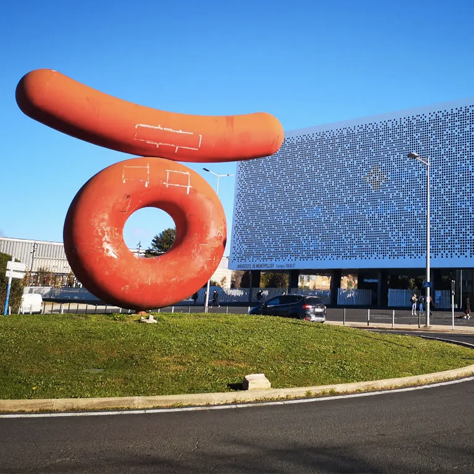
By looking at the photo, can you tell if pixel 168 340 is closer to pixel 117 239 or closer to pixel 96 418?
pixel 117 239

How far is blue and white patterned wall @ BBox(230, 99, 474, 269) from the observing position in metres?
53.2

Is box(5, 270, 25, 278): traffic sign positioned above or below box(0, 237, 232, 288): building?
below

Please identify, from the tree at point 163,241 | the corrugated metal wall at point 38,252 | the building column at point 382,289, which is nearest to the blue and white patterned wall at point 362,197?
the building column at point 382,289

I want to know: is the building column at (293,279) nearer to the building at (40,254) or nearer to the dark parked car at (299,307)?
the building at (40,254)

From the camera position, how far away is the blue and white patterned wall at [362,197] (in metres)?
53.2

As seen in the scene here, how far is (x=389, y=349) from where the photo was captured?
12211mm

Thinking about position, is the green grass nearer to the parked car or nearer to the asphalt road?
the asphalt road

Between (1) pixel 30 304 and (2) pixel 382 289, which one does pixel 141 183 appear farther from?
(2) pixel 382 289

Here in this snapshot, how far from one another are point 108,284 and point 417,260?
48391 millimetres

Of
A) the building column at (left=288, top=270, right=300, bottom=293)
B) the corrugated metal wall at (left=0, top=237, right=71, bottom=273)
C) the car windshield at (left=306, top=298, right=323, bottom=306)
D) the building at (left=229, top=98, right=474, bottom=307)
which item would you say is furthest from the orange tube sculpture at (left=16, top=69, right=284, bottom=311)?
the corrugated metal wall at (left=0, top=237, right=71, bottom=273)

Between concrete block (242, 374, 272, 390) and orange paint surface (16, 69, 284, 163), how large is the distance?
227 inches

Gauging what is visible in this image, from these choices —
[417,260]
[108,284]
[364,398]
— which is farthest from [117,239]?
[417,260]

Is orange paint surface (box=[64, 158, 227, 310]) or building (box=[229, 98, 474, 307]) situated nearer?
orange paint surface (box=[64, 158, 227, 310])

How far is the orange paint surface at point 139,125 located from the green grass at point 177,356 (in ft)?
13.1
